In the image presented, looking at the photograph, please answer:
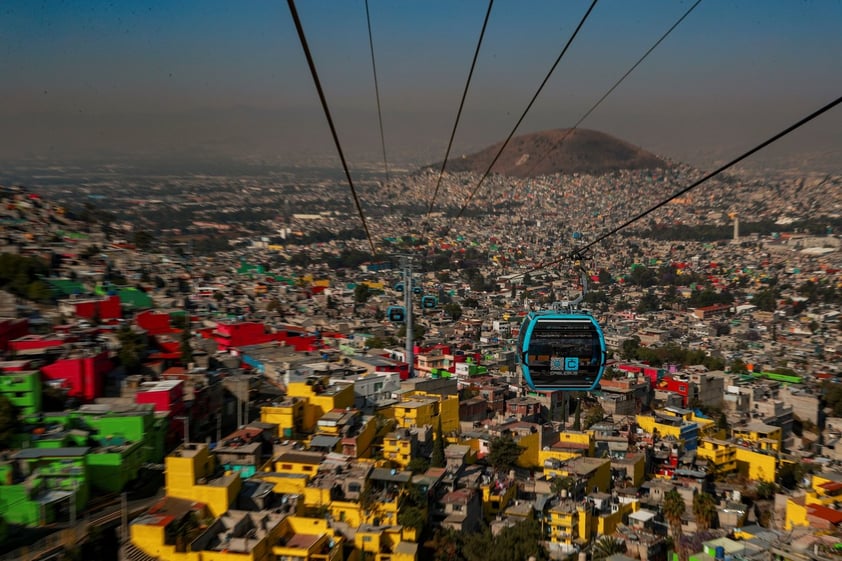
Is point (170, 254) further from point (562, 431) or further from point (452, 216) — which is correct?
point (452, 216)

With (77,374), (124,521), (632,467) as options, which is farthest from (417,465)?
(77,374)

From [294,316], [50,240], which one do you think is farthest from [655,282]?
[50,240]

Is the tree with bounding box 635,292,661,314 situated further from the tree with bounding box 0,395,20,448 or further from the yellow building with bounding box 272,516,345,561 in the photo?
the yellow building with bounding box 272,516,345,561

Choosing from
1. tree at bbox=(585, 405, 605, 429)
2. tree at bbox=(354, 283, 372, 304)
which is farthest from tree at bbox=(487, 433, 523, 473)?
tree at bbox=(354, 283, 372, 304)

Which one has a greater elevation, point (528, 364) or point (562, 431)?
point (528, 364)

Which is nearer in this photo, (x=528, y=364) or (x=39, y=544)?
(x=528, y=364)

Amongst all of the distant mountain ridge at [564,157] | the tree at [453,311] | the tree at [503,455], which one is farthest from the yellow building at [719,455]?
the distant mountain ridge at [564,157]
